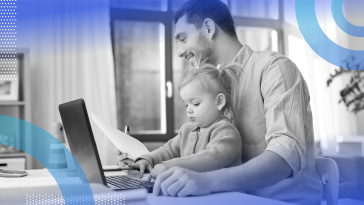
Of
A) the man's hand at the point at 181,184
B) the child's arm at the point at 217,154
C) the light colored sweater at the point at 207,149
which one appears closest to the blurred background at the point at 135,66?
the light colored sweater at the point at 207,149

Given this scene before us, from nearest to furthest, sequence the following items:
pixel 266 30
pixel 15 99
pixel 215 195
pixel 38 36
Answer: pixel 215 195
pixel 15 99
pixel 38 36
pixel 266 30

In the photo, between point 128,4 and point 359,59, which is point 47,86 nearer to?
point 128,4

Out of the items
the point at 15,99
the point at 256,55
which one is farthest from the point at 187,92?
the point at 15,99

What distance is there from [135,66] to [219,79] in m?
2.40

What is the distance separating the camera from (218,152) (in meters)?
0.78

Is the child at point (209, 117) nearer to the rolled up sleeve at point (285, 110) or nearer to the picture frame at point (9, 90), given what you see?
the rolled up sleeve at point (285, 110)

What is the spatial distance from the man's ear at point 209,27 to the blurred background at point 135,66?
6.63 feet

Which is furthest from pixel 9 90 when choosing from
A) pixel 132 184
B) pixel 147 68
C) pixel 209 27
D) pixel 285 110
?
pixel 285 110

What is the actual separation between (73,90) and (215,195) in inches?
104

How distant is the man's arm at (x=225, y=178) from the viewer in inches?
21.9

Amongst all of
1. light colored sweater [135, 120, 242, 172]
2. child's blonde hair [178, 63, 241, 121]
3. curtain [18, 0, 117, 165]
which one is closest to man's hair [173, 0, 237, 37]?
child's blonde hair [178, 63, 241, 121]

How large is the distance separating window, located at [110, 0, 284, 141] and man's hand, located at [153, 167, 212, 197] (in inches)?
103

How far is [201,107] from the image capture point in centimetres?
91
